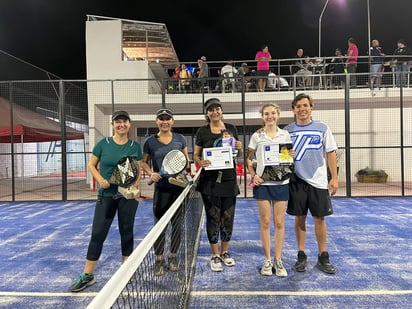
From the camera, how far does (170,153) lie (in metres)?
3.97

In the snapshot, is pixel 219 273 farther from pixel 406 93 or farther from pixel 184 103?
pixel 406 93

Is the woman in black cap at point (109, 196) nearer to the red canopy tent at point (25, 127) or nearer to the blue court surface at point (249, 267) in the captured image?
the blue court surface at point (249, 267)

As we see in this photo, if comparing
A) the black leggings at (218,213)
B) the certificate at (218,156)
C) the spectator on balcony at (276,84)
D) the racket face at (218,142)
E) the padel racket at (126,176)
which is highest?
the spectator on balcony at (276,84)

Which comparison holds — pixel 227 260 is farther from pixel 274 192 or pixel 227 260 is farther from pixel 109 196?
pixel 109 196

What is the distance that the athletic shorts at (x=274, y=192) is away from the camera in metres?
4.01

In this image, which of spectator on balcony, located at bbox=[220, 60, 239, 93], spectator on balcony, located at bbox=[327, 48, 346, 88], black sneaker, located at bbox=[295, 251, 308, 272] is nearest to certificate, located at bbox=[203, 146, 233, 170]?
black sneaker, located at bbox=[295, 251, 308, 272]

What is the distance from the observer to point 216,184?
4234 mm

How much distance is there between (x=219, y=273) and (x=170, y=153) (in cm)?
161

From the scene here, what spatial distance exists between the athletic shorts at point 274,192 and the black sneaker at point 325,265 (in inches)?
38.9

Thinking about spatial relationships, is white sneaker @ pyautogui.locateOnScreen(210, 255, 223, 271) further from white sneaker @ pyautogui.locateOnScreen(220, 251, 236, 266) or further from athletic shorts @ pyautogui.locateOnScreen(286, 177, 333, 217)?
athletic shorts @ pyautogui.locateOnScreen(286, 177, 333, 217)

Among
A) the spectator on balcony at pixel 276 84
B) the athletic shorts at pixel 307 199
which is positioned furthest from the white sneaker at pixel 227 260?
the spectator on balcony at pixel 276 84

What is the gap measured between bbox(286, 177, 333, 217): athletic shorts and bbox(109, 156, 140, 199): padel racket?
1.84m

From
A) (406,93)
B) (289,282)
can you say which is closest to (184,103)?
(406,93)

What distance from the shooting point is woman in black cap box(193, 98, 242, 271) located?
4.22m
